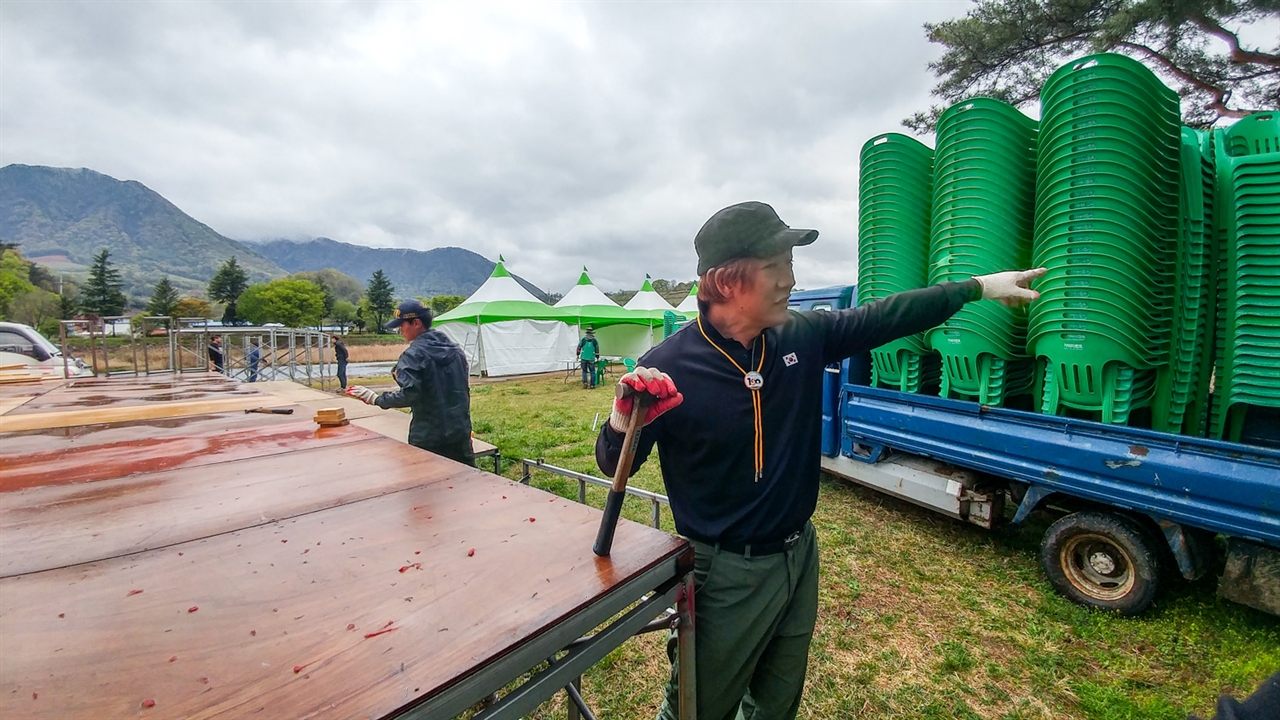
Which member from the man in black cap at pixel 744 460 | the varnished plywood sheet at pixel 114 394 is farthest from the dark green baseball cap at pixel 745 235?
the varnished plywood sheet at pixel 114 394

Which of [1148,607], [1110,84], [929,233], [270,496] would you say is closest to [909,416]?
[929,233]

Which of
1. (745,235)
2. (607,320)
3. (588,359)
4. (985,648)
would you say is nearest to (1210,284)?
(985,648)

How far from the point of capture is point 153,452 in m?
2.62

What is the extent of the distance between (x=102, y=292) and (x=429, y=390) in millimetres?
85614

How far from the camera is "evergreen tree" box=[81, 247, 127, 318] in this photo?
59.2 metres

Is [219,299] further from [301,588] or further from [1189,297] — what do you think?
[1189,297]

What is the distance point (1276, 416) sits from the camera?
2686 millimetres

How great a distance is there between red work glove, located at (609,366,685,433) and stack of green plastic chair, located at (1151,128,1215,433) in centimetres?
312

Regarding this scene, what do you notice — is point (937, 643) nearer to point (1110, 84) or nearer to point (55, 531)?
point (1110, 84)

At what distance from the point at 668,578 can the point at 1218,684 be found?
2993 mm

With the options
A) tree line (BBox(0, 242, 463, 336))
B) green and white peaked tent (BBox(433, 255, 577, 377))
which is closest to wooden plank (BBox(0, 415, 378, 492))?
green and white peaked tent (BBox(433, 255, 577, 377))

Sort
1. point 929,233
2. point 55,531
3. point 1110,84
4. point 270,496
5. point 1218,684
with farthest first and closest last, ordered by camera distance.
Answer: point 929,233 → point 1110,84 → point 1218,684 → point 270,496 → point 55,531

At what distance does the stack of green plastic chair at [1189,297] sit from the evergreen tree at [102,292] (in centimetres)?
8548

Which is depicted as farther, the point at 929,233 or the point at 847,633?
the point at 929,233
